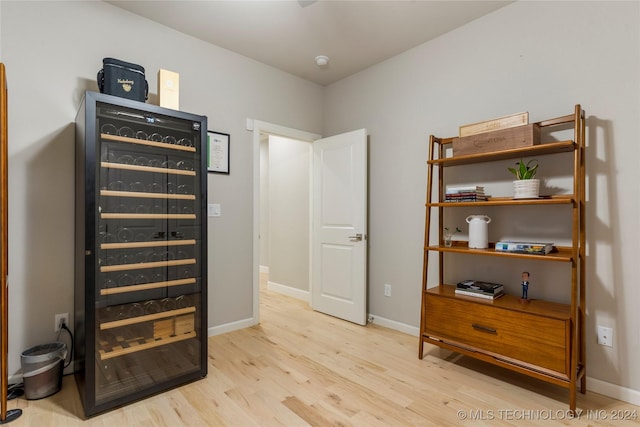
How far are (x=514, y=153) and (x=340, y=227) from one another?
5.90 ft

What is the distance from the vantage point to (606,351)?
2.04m

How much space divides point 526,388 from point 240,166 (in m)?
2.87

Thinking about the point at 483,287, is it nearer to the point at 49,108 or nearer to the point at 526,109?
the point at 526,109

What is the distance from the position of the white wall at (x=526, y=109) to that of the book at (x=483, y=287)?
16cm

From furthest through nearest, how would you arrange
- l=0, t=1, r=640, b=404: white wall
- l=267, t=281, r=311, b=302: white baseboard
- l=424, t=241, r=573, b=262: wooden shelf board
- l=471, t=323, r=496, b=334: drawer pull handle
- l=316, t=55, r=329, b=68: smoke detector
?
l=267, t=281, r=311, b=302: white baseboard < l=316, t=55, r=329, b=68: smoke detector < l=471, t=323, r=496, b=334: drawer pull handle < l=0, t=1, r=640, b=404: white wall < l=424, t=241, r=573, b=262: wooden shelf board

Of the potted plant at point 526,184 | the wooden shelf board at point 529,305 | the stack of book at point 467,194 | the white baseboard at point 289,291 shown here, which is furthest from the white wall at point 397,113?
the white baseboard at point 289,291

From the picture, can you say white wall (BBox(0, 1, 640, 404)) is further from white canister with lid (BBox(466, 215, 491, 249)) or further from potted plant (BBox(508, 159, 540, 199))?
white canister with lid (BBox(466, 215, 491, 249))

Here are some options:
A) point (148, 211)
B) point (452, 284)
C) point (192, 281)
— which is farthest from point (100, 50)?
point (452, 284)

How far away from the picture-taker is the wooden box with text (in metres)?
2.09

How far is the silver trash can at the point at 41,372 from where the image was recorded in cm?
193

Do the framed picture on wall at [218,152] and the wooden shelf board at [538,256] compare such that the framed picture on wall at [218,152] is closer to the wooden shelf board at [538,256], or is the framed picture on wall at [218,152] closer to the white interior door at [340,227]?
the white interior door at [340,227]

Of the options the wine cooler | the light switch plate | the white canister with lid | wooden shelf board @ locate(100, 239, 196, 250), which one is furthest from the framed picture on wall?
the white canister with lid

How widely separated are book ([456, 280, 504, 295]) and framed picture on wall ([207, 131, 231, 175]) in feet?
7.47

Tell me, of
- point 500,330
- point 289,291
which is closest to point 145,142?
point 500,330
